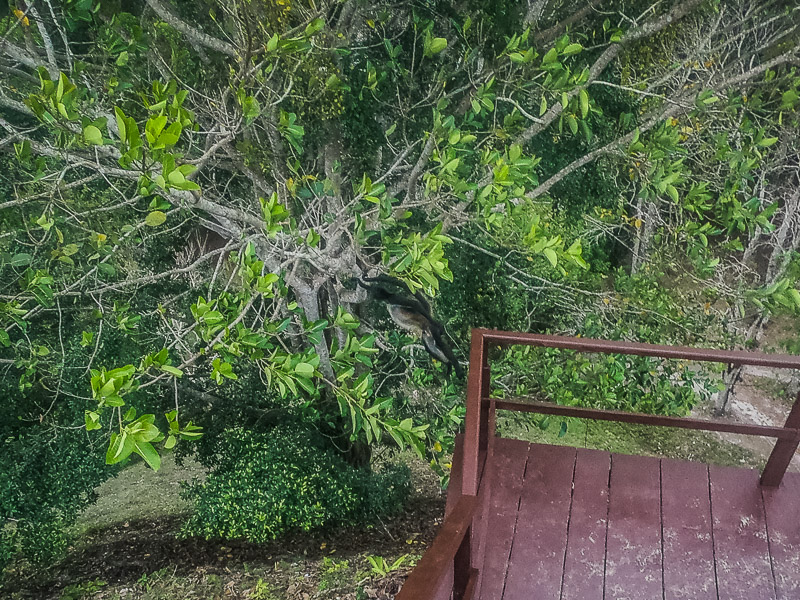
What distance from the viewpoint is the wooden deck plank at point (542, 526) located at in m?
1.45

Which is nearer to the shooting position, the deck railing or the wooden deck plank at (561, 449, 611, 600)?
the deck railing

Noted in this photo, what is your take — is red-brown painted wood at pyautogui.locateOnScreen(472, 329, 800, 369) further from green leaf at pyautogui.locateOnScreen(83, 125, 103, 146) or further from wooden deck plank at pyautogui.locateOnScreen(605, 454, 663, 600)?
green leaf at pyautogui.locateOnScreen(83, 125, 103, 146)

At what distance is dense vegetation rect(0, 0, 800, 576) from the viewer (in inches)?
73.6

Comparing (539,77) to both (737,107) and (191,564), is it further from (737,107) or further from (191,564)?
(191,564)

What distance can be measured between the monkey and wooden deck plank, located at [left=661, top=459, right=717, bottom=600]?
1009mm

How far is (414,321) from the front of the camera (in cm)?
250

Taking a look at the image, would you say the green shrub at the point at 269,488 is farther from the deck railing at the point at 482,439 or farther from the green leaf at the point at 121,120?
the green leaf at the point at 121,120

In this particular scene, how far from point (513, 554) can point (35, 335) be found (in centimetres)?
199

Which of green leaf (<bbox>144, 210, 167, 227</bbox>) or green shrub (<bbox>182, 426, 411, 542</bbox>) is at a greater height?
green leaf (<bbox>144, 210, 167, 227</bbox>)

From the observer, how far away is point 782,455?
61.1 inches

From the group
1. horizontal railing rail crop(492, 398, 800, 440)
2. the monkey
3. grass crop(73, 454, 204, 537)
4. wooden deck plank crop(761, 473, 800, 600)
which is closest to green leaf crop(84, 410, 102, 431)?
horizontal railing rail crop(492, 398, 800, 440)

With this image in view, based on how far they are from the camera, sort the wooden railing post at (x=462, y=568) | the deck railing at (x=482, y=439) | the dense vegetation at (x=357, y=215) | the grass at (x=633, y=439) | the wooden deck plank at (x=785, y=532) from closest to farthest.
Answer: the deck railing at (x=482, y=439) < the wooden railing post at (x=462, y=568) < the wooden deck plank at (x=785, y=532) < the dense vegetation at (x=357, y=215) < the grass at (x=633, y=439)

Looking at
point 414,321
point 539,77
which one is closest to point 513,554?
point 414,321

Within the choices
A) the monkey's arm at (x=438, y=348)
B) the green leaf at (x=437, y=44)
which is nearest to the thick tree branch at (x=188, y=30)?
the green leaf at (x=437, y=44)
